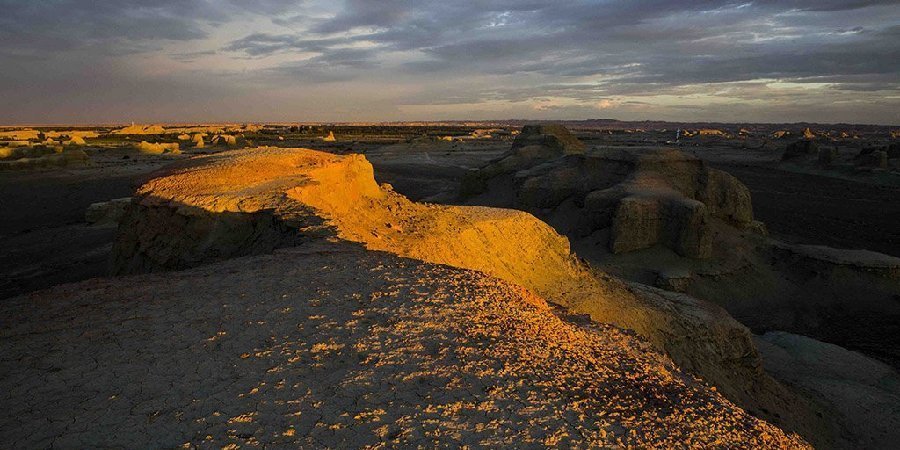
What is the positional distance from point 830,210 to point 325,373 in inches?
1083

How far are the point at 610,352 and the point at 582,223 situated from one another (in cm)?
1196

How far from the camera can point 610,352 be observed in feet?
13.1

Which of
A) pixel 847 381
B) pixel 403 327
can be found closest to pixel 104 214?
pixel 403 327

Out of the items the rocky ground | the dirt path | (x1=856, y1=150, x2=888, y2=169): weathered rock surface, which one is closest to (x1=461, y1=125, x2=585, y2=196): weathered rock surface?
the rocky ground

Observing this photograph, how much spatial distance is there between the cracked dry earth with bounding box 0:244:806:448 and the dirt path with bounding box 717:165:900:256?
726 inches

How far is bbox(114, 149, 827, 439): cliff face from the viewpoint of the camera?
6.41 m

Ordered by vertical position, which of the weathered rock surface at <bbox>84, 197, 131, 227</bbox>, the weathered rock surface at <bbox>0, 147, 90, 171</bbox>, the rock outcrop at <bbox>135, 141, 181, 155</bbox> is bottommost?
the weathered rock surface at <bbox>84, 197, 131, 227</bbox>

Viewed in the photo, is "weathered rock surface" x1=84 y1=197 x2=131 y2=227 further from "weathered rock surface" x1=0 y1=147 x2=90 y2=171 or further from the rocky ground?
"weathered rock surface" x1=0 y1=147 x2=90 y2=171

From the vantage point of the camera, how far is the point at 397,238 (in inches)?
258

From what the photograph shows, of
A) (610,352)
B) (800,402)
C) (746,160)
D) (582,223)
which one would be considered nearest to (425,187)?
(582,223)

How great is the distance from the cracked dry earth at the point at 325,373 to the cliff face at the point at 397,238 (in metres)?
1.83

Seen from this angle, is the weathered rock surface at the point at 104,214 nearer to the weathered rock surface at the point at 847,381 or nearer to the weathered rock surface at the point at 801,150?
the weathered rock surface at the point at 847,381

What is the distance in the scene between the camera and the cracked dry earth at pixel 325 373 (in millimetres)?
2545

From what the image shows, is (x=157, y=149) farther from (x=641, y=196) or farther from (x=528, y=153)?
(x=641, y=196)
